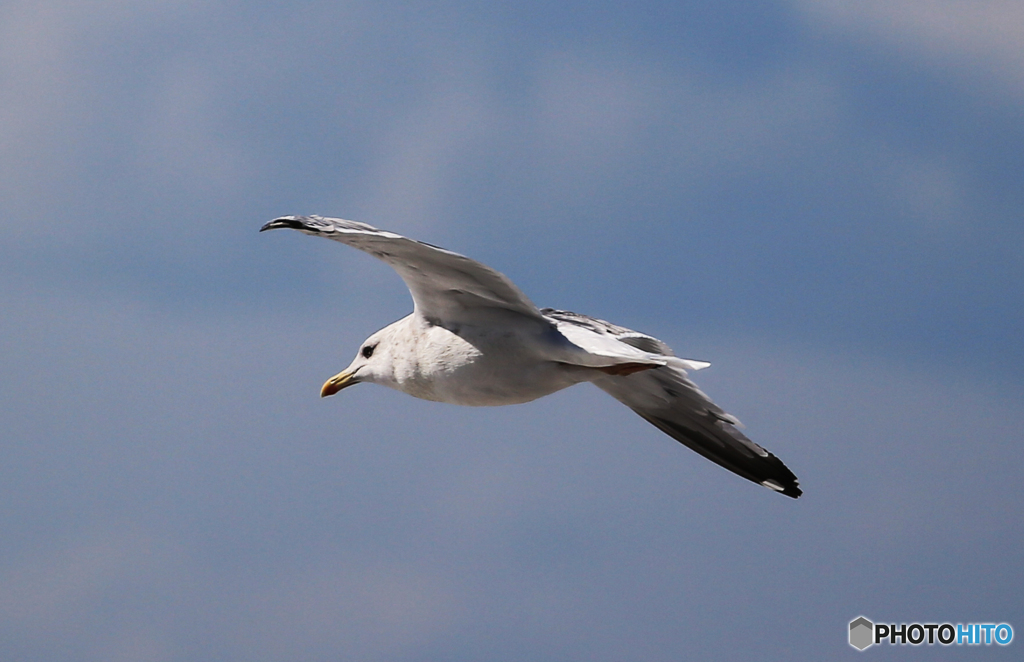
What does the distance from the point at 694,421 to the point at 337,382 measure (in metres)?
3.00

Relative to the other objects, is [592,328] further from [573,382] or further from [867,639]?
[867,639]

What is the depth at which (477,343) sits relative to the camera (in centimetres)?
817

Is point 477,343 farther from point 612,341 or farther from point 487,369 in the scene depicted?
point 612,341

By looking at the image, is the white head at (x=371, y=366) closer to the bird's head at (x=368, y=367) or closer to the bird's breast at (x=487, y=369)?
the bird's head at (x=368, y=367)

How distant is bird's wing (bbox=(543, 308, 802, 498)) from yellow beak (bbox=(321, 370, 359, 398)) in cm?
169

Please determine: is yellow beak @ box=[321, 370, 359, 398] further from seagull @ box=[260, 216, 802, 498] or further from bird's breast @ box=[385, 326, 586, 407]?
bird's breast @ box=[385, 326, 586, 407]

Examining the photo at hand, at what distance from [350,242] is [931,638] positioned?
21.7 feet

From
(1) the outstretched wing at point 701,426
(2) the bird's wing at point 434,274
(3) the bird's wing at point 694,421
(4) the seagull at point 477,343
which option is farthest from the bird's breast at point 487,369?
(1) the outstretched wing at point 701,426

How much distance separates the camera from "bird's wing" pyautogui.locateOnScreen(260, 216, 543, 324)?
22.3 ft

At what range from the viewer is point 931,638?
10.3m

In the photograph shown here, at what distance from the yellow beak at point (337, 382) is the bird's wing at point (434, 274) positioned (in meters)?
1.16

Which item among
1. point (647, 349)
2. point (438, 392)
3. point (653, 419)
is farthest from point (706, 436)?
point (438, 392)

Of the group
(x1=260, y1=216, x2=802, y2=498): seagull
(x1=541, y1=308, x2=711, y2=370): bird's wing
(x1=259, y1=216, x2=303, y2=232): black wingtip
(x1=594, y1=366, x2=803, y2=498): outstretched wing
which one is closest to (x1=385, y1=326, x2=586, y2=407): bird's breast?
(x1=260, y1=216, x2=802, y2=498): seagull

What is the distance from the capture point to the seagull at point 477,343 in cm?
760
